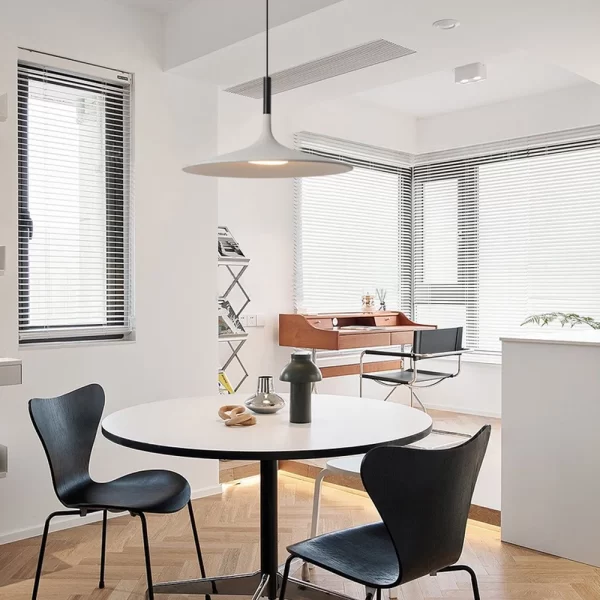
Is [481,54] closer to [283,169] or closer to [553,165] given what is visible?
[283,169]

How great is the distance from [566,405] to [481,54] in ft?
6.10

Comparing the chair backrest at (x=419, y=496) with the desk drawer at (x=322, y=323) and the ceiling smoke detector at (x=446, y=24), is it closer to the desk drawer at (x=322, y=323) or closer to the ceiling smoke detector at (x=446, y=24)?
the ceiling smoke detector at (x=446, y=24)

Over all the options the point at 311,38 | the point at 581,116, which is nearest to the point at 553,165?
the point at 581,116

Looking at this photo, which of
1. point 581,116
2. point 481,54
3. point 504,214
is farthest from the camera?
point 504,214

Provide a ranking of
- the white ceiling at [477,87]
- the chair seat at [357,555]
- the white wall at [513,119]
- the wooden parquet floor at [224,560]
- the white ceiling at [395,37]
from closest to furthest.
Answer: the chair seat at [357,555]
the wooden parquet floor at [224,560]
the white ceiling at [395,37]
the white ceiling at [477,87]
the white wall at [513,119]

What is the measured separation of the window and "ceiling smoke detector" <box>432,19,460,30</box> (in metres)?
1.62

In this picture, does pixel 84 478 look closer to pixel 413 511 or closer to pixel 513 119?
pixel 413 511

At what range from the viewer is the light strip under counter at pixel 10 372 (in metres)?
2.89

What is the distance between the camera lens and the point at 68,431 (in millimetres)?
2732

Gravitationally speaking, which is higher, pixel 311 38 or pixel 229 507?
pixel 311 38

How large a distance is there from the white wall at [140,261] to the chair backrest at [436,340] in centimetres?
157

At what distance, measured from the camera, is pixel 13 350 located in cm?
338

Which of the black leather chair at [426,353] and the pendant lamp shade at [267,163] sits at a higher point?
the pendant lamp shade at [267,163]

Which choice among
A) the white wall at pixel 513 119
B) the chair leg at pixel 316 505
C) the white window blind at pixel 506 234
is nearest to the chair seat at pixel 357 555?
the chair leg at pixel 316 505
